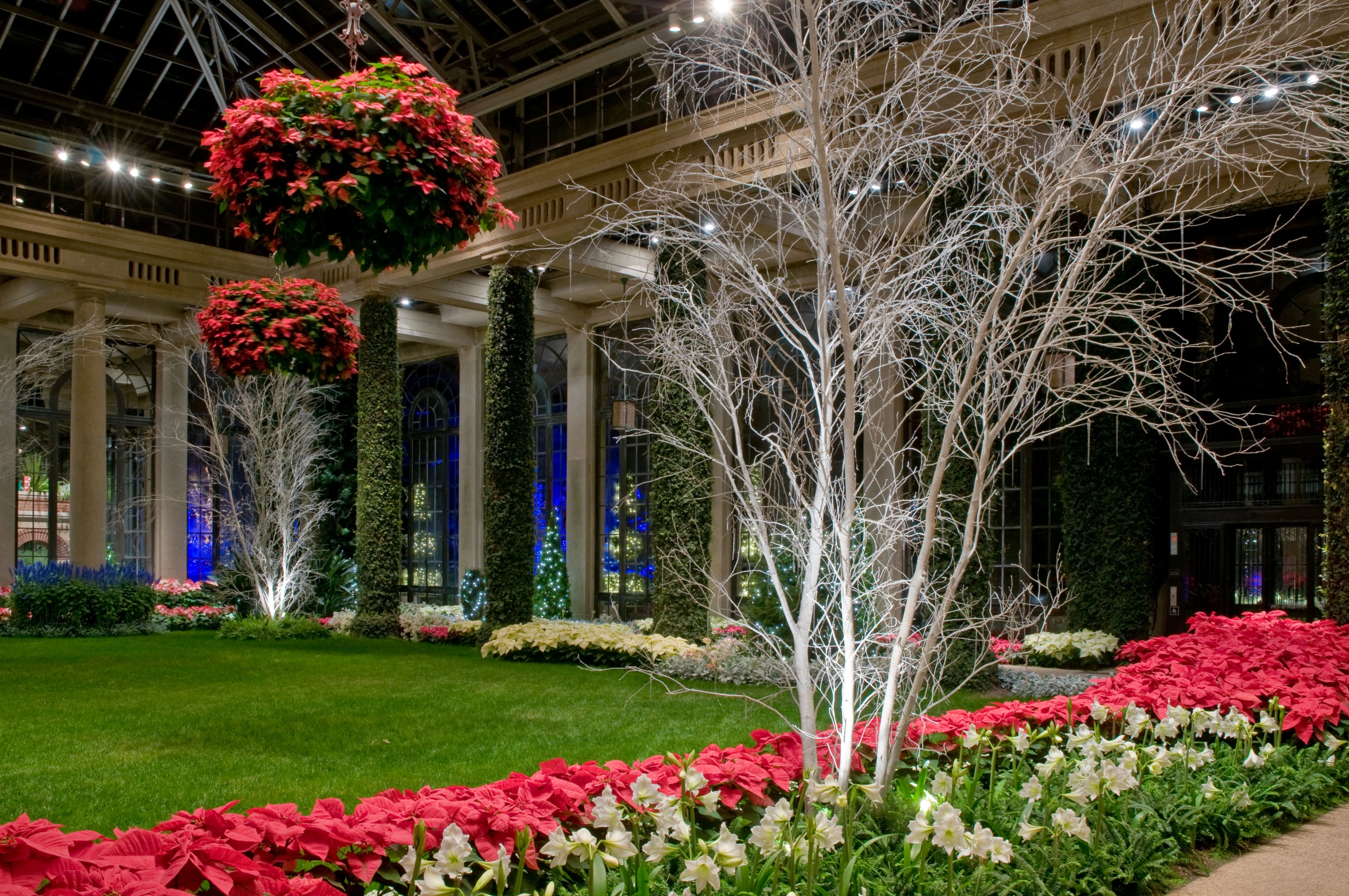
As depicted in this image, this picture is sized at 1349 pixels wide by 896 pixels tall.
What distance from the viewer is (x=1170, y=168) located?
3.22m

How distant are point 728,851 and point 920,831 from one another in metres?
0.56

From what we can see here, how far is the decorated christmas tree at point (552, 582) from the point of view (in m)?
15.2

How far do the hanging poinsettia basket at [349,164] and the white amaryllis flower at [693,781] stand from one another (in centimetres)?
226

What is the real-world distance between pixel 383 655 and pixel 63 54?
9.94m

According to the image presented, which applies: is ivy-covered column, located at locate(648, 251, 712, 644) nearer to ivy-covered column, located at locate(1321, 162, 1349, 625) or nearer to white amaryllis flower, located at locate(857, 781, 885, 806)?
ivy-covered column, located at locate(1321, 162, 1349, 625)

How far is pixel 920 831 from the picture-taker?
8.39 feet

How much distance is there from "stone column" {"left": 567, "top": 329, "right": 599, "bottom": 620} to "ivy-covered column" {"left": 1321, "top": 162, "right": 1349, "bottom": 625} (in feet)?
34.4

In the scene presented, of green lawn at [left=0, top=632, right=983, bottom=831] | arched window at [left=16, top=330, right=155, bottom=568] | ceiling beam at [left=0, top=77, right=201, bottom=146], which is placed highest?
ceiling beam at [left=0, top=77, right=201, bottom=146]

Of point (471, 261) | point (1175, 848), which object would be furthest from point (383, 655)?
point (1175, 848)

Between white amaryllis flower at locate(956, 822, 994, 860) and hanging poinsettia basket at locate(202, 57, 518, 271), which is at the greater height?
hanging poinsettia basket at locate(202, 57, 518, 271)

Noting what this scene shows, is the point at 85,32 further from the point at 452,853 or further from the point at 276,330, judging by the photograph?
the point at 452,853

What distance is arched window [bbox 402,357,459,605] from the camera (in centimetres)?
1856

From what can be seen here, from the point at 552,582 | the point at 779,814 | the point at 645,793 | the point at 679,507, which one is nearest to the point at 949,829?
the point at 779,814

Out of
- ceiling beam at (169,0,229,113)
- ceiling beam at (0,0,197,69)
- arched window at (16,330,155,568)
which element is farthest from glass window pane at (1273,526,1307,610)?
arched window at (16,330,155,568)
